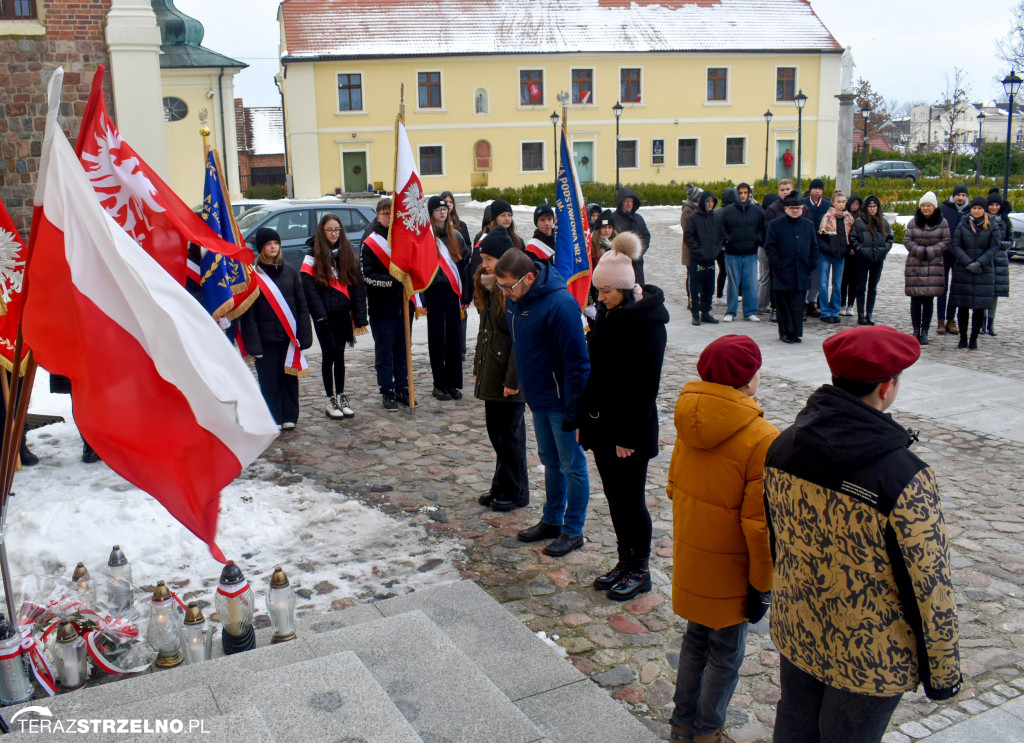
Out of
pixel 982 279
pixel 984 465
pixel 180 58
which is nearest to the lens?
pixel 984 465

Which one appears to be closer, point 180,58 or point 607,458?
point 607,458

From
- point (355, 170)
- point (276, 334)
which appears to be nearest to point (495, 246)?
point (276, 334)

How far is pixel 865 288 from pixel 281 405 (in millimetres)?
8569

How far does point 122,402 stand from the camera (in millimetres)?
3143

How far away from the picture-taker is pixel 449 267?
9102 mm

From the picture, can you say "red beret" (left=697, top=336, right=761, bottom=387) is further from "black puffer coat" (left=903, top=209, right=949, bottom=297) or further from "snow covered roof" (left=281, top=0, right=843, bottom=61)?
"snow covered roof" (left=281, top=0, right=843, bottom=61)

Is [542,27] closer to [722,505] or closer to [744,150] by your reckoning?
[744,150]

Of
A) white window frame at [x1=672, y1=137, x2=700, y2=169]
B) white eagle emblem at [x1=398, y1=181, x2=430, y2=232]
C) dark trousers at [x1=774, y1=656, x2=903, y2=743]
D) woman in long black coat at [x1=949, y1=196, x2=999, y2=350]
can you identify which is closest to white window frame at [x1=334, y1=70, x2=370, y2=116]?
white window frame at [x1=672, y1=137, x2=700, y2=169]

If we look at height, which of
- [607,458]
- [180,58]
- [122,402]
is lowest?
[607,458]

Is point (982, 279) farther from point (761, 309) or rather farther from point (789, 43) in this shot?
point (789, 43)

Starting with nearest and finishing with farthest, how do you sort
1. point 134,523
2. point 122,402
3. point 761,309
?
point 122,402
point 134,523
point 761,309

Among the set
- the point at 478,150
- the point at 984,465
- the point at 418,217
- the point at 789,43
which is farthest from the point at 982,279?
the point at 789,43

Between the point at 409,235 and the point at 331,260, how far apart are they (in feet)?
2.50

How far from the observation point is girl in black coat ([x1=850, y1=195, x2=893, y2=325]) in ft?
40.7
